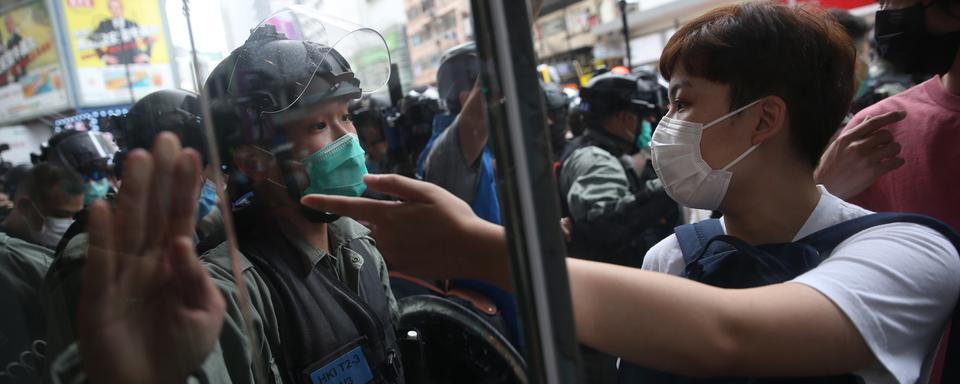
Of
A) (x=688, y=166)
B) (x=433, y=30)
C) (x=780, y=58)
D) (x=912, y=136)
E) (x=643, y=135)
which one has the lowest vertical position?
(x=643, y=135)

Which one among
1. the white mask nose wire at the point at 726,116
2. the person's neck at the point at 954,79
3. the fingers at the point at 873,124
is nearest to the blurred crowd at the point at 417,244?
the white mask nose wire at the point at 726,116

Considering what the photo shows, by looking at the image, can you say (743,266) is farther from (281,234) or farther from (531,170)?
(281,234)

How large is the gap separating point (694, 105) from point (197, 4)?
953mm

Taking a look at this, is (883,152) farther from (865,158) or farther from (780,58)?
(780,58)

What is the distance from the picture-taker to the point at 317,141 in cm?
90

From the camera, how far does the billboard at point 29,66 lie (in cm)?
89

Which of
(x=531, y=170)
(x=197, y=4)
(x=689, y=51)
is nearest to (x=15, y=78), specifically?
(x=197, y=4)

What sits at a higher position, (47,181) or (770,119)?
(47,181)

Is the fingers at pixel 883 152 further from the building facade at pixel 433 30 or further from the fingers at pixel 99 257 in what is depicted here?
the fingers at pixel 99 257

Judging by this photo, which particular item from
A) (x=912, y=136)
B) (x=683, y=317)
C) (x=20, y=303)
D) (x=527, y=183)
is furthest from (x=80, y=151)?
(x=912, y=136)

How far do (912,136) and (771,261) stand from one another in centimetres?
94

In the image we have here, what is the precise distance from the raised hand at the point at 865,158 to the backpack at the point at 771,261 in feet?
1.71

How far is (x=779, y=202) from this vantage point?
1243 millimetres

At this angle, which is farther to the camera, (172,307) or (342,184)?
(342,184)
